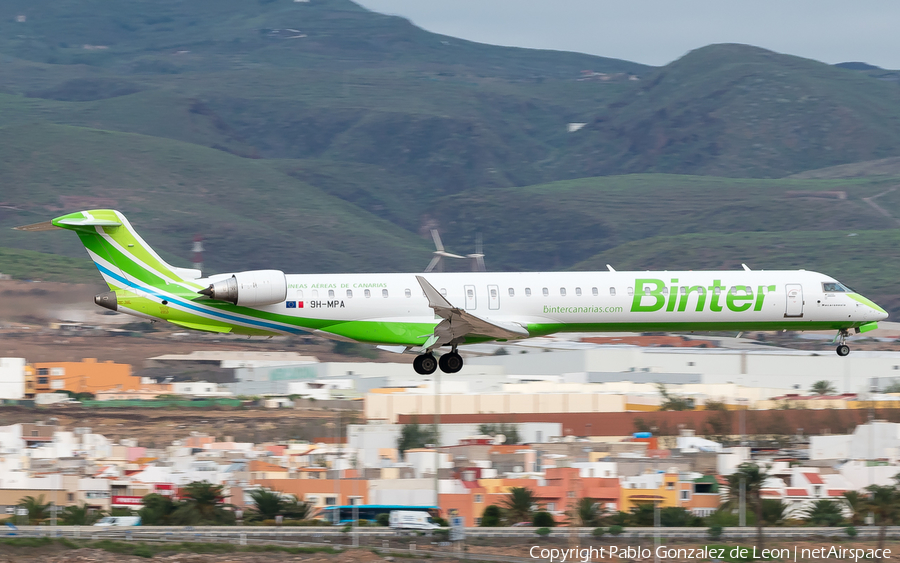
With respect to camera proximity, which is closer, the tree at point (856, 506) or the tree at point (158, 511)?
the tree at point (856, 506)

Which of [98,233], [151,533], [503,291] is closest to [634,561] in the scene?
[503,291]

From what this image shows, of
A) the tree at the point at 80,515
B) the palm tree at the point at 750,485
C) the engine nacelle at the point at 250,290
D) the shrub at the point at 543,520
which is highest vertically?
the engine nacelle at the point at 250,290

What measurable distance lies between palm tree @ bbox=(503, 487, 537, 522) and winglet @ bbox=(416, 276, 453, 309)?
1073 cm

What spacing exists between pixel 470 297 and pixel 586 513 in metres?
10.6

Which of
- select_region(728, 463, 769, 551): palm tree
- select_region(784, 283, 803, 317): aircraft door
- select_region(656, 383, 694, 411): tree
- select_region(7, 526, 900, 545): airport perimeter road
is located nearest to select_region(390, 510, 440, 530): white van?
select_region(7, 526, 900, 545): airport perimeter road

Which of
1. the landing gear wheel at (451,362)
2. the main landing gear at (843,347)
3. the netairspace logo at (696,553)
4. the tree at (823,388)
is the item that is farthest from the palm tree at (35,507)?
the tree at (823,388)

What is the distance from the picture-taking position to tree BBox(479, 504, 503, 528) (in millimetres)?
43781

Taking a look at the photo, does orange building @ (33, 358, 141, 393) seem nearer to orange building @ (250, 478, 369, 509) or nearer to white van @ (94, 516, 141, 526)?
white van @ (94, 516, 141, 526)

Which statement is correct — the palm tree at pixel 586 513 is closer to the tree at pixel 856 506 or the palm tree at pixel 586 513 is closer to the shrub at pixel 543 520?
the shrub at pixel 543 520

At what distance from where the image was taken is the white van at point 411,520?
43.0 metres

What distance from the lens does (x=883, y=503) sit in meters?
45.6

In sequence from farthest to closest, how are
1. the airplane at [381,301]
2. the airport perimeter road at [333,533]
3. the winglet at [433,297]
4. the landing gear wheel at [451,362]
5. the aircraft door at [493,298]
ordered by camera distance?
the airport perimeter road at [333,533] → the landing gear wheel at [451,362] → the aircraft door at [493,298] → the airplane at [381,301] → the winglet at [433,297]

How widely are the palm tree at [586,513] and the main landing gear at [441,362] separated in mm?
8403

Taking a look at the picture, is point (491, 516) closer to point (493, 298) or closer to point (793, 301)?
point (493, 298)
